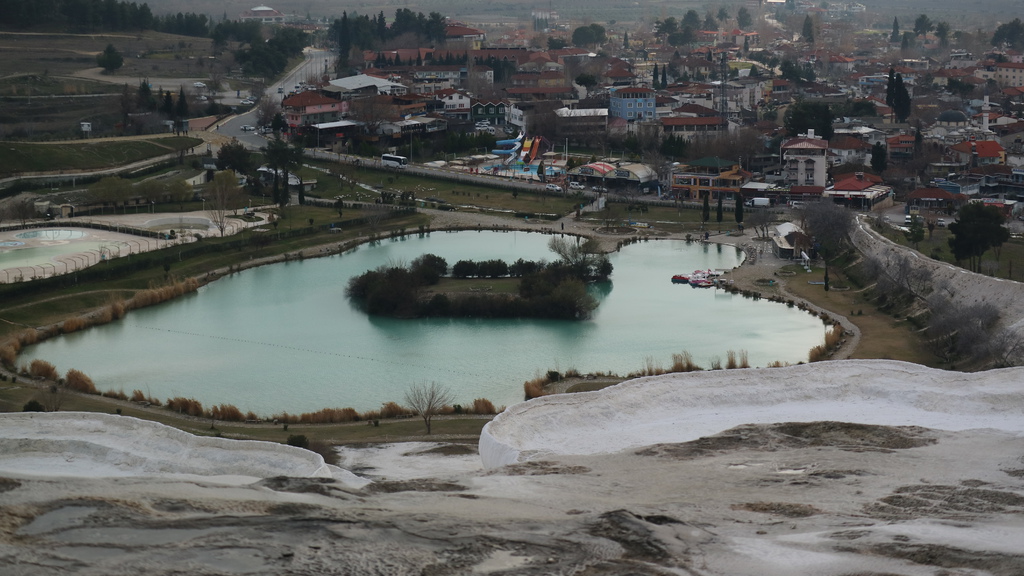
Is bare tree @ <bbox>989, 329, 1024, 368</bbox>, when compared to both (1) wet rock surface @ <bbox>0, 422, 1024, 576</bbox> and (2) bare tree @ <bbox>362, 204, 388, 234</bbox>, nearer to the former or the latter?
(1) wet rock surface @ <bbox>0, 422, 1024, 576</bbox>

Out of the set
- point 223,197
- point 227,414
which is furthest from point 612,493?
point 223,197

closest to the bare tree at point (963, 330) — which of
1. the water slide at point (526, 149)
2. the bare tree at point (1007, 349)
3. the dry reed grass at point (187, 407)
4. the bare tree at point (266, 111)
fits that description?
the bare tree at point (1007, 349)

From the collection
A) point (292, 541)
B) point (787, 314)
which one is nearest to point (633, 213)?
point (787, 314)

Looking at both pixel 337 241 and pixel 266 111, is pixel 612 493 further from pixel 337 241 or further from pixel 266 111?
pixel 266 111

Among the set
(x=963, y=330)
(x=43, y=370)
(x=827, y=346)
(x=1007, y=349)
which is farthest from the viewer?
(x=827, y=346)

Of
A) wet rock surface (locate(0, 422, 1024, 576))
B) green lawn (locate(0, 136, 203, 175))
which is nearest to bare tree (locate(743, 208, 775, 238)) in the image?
green lawn (locate(0, 136, 203, 175))

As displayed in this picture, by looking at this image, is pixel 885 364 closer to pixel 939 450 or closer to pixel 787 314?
pixel 939 450
